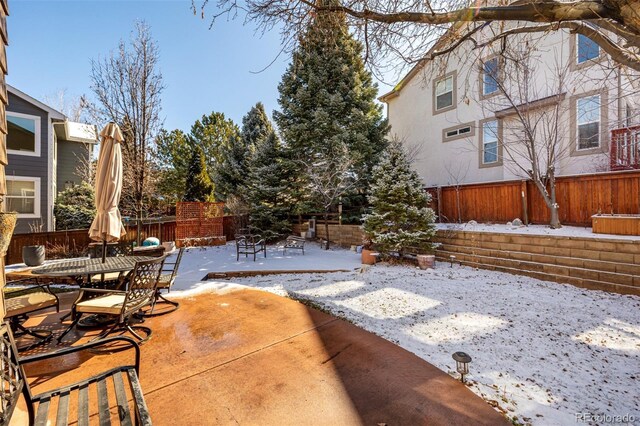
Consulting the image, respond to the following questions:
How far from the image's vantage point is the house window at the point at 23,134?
11719 millimetres

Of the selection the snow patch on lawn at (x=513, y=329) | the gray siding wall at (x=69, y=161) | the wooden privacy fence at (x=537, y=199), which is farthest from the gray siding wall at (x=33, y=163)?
the wooden privacy fence at (x=537, y=199)

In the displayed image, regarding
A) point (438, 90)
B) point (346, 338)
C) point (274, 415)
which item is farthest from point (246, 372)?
point (438, 90)

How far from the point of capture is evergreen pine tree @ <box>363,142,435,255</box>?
863 centimetres

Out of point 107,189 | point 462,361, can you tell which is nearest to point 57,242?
point 107,189

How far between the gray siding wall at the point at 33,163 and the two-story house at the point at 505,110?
15674 millimetres

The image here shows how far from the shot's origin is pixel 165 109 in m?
9.63

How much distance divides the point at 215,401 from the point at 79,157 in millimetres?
19571

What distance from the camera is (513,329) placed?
4035 millimetres

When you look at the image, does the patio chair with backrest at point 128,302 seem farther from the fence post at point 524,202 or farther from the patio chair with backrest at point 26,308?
the fence post at point 524,202

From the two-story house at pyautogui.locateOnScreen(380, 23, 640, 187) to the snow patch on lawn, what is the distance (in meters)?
4.13

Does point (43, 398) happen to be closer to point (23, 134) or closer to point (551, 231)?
point (551, 231)

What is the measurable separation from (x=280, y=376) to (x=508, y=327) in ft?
11.5

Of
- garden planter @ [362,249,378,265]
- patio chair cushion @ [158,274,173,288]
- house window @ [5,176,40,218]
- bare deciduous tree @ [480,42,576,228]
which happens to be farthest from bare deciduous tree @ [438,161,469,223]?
house window @ [5,176,40,218]

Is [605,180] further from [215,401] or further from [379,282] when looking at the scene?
[215,401]
